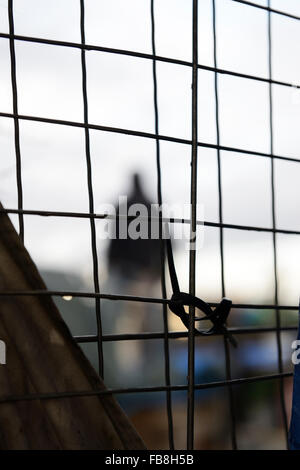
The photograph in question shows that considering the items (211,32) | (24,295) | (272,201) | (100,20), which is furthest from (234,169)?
(24,295)

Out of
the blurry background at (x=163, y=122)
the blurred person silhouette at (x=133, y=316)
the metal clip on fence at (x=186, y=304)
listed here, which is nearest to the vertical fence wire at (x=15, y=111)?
the blurry background at (x=163, y=122)

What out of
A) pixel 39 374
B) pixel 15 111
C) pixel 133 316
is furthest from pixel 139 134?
pixel 133 316

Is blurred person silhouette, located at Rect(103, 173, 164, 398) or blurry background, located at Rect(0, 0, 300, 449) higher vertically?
blurred person silhouette, located at Rect(103, 173, 164, 398)

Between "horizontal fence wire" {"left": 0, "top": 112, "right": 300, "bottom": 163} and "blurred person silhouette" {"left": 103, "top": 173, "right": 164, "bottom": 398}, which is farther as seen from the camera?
"blurred person silhouette" {"left": 103, "top": 173, "right": 164, "bottom": 398}

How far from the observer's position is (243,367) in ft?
10.7

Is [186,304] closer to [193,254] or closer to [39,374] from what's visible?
[193,254]

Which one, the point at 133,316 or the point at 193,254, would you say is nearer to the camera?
the point at 193,254

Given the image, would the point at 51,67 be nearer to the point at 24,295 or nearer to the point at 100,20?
the point at 100,20

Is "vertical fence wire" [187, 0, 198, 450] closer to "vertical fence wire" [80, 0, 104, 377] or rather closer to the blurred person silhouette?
"vertical fence wire" [80, 0, 104, 377]

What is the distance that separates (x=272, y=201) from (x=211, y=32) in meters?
0.32

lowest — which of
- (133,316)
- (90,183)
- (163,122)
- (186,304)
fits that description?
(186,304)

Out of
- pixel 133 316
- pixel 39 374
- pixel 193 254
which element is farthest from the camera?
pixel 133 316

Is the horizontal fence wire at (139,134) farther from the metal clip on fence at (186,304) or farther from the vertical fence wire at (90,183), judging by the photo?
the metal clip on fence at (186,304)

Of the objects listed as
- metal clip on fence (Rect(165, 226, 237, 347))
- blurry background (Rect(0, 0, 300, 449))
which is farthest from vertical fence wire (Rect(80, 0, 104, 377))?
metal clip on fence (Rect(165, 226, 237, 347))
